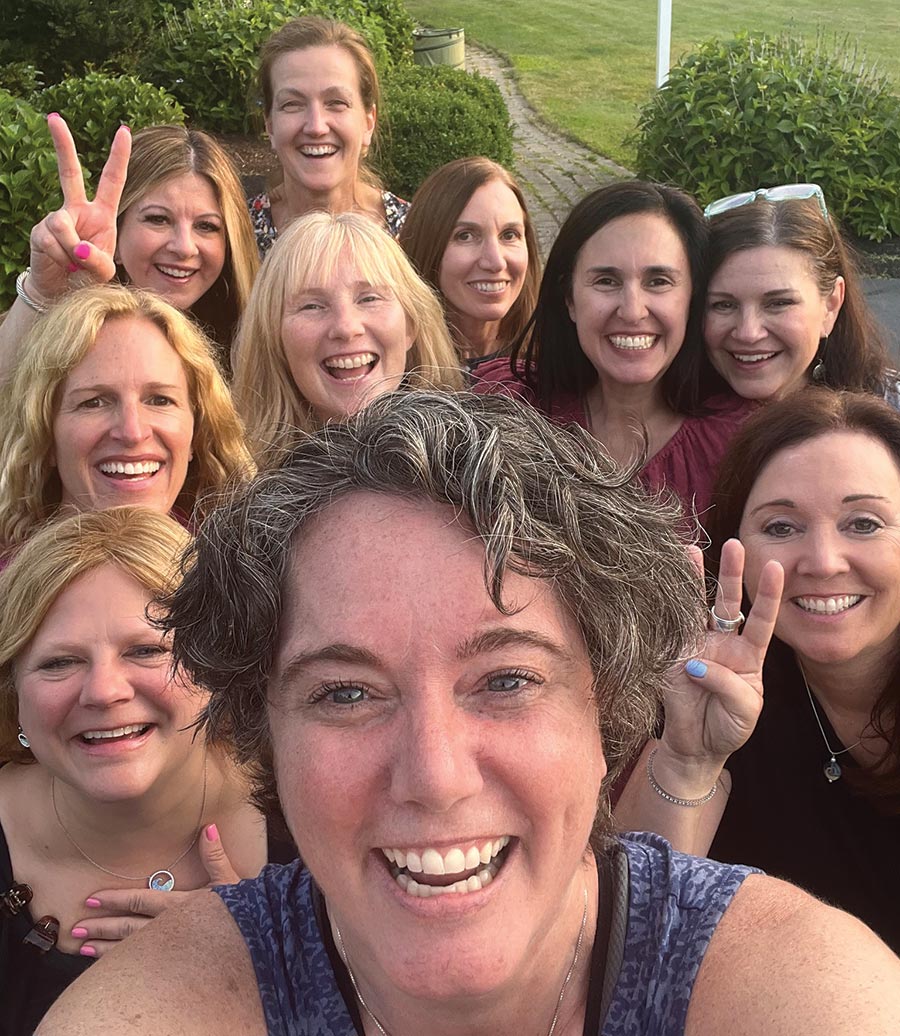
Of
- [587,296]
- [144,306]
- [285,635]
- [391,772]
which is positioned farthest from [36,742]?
[587,296]

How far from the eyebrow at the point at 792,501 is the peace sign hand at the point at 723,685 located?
492 millimetres

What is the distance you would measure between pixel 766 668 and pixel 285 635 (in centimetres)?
170

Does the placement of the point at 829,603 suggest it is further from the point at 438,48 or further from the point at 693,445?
the point at 438,48

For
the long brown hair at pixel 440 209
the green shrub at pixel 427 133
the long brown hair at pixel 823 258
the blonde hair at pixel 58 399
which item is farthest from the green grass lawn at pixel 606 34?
the blonde hair at pixel 58 399

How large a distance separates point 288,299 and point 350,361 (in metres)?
0.32

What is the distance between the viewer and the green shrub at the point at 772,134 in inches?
336

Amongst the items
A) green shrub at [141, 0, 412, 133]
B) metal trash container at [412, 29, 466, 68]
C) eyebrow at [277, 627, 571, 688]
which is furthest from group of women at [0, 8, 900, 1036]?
metal trash container at [412, 29, 466, 68]

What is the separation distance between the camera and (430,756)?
171cm

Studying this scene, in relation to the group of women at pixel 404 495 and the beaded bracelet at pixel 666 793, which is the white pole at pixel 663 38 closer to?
the group of women at pixel 404 495

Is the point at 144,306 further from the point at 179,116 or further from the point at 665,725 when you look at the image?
the point at 179,116

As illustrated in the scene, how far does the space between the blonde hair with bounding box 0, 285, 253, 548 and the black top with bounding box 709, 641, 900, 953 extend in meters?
1.78

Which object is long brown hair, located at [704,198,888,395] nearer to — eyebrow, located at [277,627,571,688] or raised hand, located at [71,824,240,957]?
raised hand, located at [71,824,240,957]

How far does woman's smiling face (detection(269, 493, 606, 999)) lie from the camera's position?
174cm

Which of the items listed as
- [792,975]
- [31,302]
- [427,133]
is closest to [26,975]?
[792,975]
